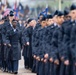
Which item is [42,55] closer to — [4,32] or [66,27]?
[66,27]

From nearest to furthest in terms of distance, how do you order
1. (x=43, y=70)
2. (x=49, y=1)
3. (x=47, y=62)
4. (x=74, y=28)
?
(x=74, y=28) → (x=47, y=62) → (x=43, y=70) → (x=49, y=1)

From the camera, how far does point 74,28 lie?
7828 mm

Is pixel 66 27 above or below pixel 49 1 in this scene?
above

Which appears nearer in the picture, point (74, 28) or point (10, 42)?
point (74, 28)

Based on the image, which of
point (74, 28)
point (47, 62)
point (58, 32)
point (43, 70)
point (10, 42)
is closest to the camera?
point (74, 28)

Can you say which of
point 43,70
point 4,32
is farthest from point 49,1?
point 43,70

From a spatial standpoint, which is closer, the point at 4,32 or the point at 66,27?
the point at 66,27

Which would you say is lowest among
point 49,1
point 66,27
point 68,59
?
point 49,1

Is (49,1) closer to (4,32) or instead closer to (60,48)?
(4,32)

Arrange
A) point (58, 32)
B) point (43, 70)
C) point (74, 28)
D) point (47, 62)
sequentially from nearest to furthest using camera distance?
point (74, 28) < point (58, 32) < point (47, 62) < point (43, 70)

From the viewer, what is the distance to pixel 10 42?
1301cm

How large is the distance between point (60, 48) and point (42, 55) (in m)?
1.80

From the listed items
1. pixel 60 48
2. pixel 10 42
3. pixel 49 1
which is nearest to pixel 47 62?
pixel 60 48

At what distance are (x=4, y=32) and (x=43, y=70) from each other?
3.83m
